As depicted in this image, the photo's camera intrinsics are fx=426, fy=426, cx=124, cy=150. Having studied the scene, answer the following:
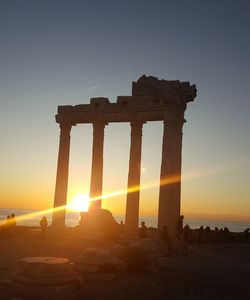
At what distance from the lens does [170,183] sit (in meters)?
32.8

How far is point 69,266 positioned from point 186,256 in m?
15.1

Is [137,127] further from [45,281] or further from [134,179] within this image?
[45,281]

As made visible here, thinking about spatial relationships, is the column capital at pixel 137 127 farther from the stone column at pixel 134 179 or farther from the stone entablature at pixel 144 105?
the stone entablature at pixel 144 105

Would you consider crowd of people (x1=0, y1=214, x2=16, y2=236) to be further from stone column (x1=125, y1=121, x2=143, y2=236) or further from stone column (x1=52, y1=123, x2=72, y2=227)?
stone column (x1=125, y1=121, x2=143, y2=236)

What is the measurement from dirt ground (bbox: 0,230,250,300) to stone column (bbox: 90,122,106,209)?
697 cm

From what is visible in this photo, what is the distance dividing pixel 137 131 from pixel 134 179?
13.3ft

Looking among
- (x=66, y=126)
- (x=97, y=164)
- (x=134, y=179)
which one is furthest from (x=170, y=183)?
(x=66, y=126)

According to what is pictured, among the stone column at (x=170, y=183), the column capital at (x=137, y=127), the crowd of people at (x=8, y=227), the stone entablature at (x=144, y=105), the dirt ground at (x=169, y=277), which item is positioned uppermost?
the stone entablature at (x=144, y=105)

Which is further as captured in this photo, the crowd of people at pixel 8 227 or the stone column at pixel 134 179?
the stone column at pixel 134 179

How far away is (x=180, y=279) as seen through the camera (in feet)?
61.9

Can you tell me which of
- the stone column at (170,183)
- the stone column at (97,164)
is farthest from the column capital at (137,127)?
the stone column at (97,164)

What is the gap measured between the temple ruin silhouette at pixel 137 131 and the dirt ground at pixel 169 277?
5294 millimetres

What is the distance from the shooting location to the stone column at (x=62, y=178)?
3798 cm

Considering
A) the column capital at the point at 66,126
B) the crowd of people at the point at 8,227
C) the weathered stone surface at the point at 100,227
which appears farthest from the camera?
the column capital at the point at 66,126
